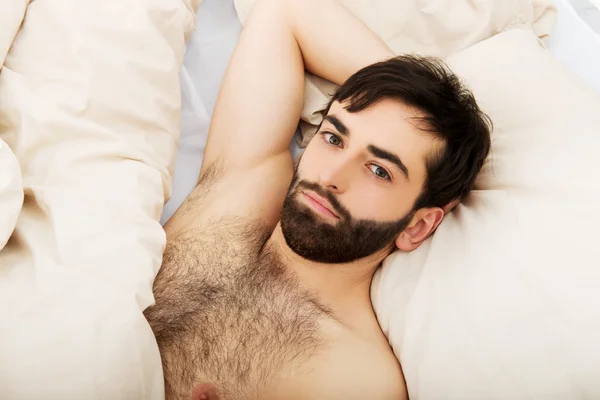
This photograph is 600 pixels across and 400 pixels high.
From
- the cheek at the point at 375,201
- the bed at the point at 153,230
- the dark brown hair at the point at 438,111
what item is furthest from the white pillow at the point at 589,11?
the cheek at the point at 375,201

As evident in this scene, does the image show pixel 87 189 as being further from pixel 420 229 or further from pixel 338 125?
pixel 420 229

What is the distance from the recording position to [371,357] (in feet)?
2.91

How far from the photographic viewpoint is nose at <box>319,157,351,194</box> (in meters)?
0.91

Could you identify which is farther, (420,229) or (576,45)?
(576,45)

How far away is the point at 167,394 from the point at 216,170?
0.45m

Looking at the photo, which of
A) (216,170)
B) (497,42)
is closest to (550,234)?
(497,42)

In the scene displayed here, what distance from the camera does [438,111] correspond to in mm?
963

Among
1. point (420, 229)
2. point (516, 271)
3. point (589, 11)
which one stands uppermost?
point (589, 11)

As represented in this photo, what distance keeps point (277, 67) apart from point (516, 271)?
0.64 metres

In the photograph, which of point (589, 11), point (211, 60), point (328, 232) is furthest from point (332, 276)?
point (589, 11)

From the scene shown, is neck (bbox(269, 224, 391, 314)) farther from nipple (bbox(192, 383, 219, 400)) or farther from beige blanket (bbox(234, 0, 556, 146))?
beige blanket (bbox(234, 0, 556, 146))

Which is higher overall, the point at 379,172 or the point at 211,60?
the point at 379,172

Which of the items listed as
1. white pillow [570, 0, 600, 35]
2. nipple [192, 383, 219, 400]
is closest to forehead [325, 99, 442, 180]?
nipple [192, 383, 219, 400]

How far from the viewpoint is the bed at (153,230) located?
722 mm
